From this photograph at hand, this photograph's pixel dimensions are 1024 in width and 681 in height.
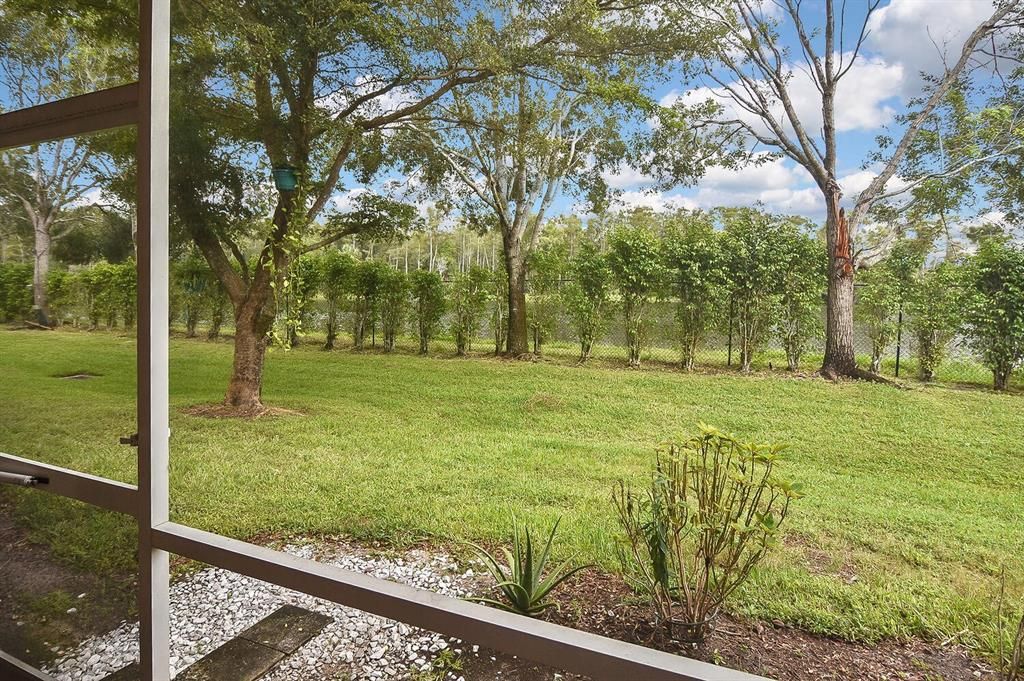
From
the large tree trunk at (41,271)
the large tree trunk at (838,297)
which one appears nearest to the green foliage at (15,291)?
the large tree trunk at (41,271)

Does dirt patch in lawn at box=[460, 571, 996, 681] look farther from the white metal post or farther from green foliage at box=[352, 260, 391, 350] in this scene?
green foliage at box=[352, 260, 391, 350]

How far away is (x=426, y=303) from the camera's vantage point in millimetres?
2457

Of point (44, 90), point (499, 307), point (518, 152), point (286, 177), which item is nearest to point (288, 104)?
point (286, 177)

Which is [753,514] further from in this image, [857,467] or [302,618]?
[302,618]

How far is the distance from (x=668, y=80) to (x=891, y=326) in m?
1.02

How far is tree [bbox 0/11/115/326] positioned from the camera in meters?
2.30

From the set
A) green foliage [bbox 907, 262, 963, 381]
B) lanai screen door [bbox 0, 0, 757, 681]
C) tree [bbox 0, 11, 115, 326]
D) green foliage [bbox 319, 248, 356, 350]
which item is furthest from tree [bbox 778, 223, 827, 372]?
tree [bbox 0, 11, 115, 326]

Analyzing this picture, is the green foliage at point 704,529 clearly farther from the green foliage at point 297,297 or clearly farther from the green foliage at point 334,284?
the green foliage at point 297,297

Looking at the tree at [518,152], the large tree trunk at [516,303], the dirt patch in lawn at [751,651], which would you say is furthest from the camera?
the large tree trunk at [516,303]

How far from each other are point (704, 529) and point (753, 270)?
2.70 ft

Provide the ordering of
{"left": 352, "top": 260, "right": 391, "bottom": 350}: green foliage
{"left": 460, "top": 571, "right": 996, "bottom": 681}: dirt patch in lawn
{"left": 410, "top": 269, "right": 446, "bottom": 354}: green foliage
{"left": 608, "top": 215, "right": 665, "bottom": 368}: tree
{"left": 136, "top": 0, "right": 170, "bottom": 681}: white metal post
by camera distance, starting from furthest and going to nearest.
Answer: {"left": 352, "top": 260, "right": 391, "bottom": 350}: green foliage
{"left": 410, "top": 269, "right": 446, "bottom": 354}: green foliage
{"left": 608, "top": 215, "right": 665, "bottom": 368}: tree
{"left": 136, "top": 0, "right": 170, "bottom": 681}: white metal post
{"left": 460, "top": 571, "right": 996, "bottom": 681}: dirt patch in lawn

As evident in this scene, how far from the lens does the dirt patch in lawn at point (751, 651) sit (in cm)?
138

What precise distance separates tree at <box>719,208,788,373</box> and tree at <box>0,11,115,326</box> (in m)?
2.46

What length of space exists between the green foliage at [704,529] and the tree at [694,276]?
376 mm
